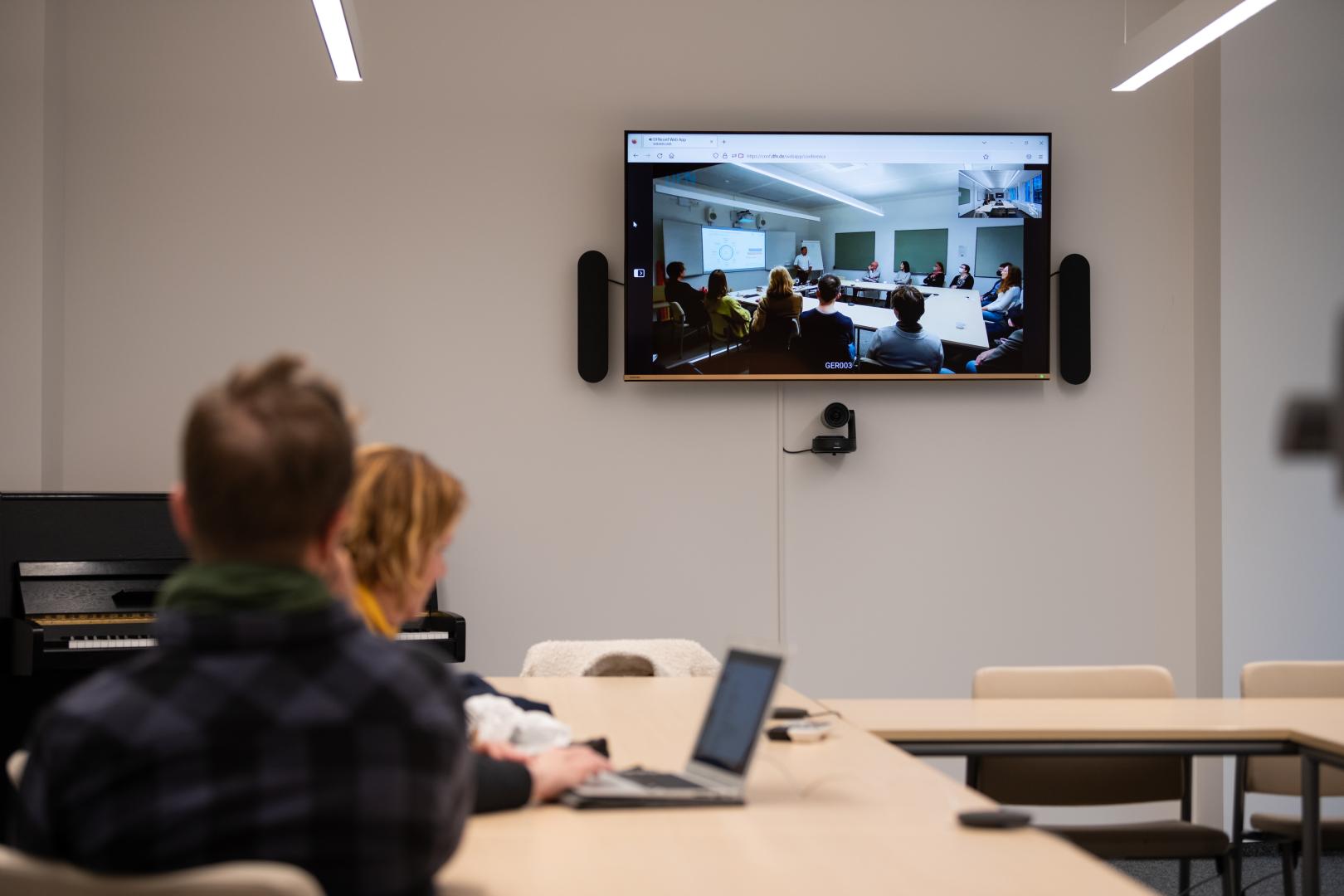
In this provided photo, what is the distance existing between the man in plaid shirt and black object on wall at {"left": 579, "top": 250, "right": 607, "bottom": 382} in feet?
11.5

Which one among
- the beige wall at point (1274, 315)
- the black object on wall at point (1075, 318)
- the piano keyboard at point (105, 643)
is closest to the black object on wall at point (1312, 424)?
the piano keyboard at point (105, 643)

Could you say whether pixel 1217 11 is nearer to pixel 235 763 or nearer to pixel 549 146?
pixel 549 146

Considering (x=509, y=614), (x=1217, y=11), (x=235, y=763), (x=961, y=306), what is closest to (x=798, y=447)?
(x=961, y=306)

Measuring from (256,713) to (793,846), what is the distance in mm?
797

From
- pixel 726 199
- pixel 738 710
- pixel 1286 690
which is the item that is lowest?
pixel 1286 690

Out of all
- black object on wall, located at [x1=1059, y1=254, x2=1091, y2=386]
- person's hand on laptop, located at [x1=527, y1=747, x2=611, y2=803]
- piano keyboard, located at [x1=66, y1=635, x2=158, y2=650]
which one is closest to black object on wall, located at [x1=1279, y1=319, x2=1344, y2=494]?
person's hand on laptop, located at [x1=527, y1=747, x2=611, y2=803]

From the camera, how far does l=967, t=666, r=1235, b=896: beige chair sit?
10.7 feet

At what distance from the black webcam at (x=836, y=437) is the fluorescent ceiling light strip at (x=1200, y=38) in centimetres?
146

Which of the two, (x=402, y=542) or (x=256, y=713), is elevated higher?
(x=402, y=542)

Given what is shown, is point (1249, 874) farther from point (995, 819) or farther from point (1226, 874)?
point (995, 819)

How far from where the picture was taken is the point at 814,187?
4.79 meters

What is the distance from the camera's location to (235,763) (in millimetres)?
1174

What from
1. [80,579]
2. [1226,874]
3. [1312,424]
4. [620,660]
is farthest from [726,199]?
[1312,424]

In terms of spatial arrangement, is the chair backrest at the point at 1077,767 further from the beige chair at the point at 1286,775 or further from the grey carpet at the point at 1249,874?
the grey carpet at the point at 1249,874
